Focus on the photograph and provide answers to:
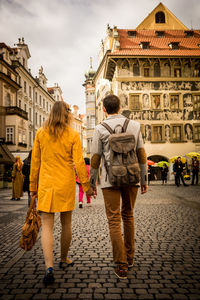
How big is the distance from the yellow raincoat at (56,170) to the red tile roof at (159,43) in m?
27.5

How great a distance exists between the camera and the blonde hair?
3.37 meters

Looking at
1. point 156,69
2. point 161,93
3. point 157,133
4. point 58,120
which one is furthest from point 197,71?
point 58,120

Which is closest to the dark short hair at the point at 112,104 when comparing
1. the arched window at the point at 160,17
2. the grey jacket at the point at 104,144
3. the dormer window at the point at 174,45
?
the grey jacket at the point at 104,144

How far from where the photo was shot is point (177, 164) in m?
→ 19.3

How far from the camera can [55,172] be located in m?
3.30

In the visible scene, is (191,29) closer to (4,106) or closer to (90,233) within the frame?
(4,106)

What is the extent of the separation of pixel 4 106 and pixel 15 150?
5.08 meters

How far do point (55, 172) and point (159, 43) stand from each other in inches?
1260

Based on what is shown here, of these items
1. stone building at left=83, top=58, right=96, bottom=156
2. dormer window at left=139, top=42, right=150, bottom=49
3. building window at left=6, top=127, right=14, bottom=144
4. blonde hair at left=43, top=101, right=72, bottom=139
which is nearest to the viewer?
blonde hair at left=43, top=101, right=72, bottom=139

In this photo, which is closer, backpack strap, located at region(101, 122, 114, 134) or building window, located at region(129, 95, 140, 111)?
backpack strap, located at region(101, 122, 114, 134)

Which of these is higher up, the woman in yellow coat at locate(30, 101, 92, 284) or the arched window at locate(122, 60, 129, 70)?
the arched window at locate(122, 60, 129, 70)

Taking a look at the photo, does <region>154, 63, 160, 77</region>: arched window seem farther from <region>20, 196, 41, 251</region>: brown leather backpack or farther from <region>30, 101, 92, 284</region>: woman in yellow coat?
<region>20, 196, 41, 251</region>: brown leather backpack

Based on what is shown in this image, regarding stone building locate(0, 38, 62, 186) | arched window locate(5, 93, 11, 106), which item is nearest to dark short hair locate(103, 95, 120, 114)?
stone building locate(0, 38, 62, 186)

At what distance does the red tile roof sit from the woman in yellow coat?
1081 inches
